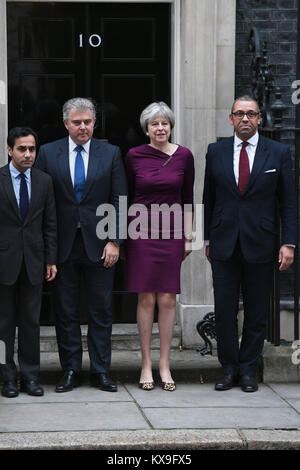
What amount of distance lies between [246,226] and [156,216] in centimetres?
64

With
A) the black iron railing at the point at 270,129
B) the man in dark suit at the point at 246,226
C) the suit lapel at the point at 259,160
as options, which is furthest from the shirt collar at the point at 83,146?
the black iron railing at the point at 270,129

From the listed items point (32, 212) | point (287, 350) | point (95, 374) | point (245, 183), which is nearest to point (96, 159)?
point (32, 212)

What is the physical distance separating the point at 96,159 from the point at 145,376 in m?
1.60

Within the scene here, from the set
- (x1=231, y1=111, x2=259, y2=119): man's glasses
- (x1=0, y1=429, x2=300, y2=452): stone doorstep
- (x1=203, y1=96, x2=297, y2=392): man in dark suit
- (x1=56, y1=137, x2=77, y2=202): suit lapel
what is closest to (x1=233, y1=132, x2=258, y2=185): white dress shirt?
(x1=203, y1=96, x2=297, y2=392): man in dark suit

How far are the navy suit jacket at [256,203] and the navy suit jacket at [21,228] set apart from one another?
1.21m

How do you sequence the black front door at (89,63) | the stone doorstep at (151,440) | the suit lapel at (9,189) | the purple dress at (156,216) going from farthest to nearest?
the black front door at (89,63)
the purple dress at (156,216)
the suit lapel at (9,189)
the stone doorstep at (151,440)

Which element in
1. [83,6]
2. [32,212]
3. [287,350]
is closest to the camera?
[32,212]

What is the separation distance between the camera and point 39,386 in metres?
7.66

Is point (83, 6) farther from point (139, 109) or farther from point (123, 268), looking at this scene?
point (123, 268)

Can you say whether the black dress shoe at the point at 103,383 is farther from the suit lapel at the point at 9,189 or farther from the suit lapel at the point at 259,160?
the suit lapel at the point at 259,160

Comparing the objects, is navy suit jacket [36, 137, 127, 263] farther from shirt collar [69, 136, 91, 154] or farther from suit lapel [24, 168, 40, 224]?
suit lapel [24, 168, 40, 224]

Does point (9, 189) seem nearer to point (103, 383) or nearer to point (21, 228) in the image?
point (21, 228)

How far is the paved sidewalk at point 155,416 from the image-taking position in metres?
6.41

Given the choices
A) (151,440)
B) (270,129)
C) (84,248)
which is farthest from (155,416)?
(270,129)
